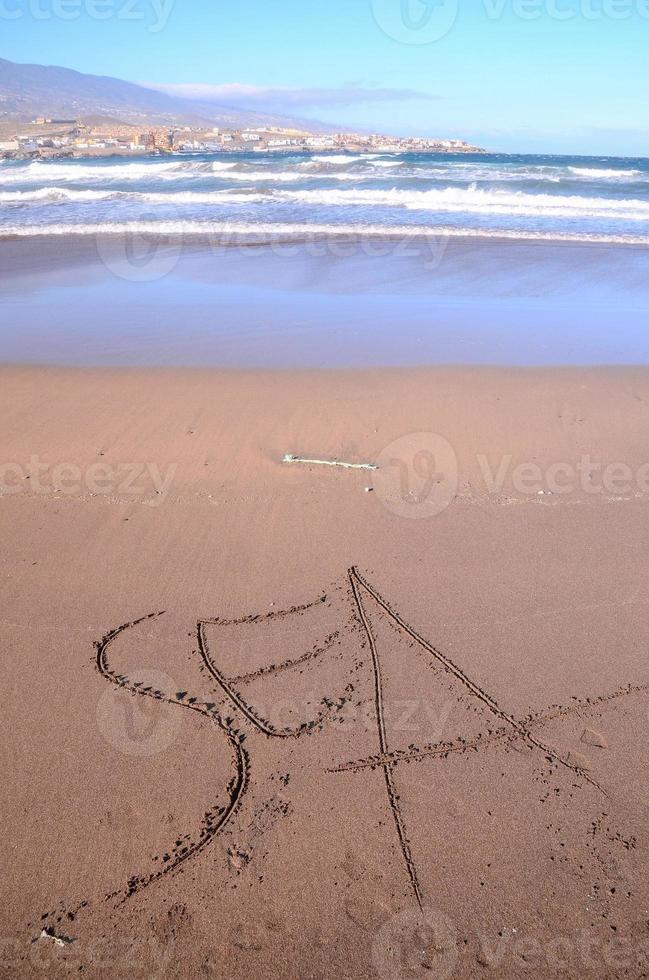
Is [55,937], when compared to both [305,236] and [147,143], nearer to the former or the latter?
[305,236]

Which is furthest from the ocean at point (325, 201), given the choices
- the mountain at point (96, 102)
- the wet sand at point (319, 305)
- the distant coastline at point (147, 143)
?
the mountain at point (96, 102)

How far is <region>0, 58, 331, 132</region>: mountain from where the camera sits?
98625 mm

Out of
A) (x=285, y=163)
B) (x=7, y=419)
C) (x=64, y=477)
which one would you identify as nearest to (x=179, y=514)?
(x=64, y=477)

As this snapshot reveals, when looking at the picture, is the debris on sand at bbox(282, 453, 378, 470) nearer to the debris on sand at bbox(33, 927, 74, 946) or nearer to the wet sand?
the wet sand

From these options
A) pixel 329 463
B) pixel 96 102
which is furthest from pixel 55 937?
pixel 96 102

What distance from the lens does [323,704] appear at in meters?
3.32

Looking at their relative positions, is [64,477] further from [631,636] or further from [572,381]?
[572,381]

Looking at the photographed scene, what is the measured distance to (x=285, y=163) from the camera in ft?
141

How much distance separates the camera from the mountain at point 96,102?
324ft

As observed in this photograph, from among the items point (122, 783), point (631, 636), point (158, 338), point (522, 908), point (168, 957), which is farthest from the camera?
point (158, 338)

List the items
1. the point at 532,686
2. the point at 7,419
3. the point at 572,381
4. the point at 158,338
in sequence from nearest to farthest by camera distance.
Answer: the point at 532,686, the point at 7,419, the point at 572,381, the point at 158,338

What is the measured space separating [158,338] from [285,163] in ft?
132

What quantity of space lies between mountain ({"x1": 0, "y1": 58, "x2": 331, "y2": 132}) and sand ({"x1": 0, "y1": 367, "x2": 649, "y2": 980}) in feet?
302

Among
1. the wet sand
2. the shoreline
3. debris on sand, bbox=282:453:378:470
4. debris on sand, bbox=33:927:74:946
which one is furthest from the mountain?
debris on sand, bbox=33:927:74:946
